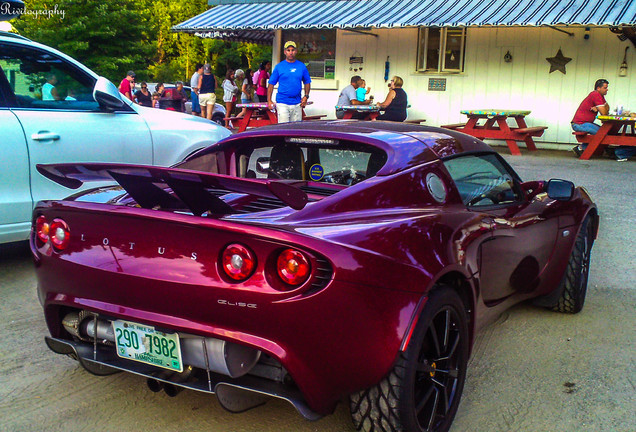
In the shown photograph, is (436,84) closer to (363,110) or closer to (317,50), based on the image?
(363,110)

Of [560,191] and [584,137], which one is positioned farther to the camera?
[584,137]

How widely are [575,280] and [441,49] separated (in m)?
13.4

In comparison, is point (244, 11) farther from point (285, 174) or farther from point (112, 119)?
point (285, 174)

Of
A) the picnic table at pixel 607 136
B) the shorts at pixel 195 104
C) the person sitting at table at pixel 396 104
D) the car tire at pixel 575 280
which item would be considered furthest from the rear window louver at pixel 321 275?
the shorts at pixel 195 104

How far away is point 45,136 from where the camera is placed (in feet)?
17.0

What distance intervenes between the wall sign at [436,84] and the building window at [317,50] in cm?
280

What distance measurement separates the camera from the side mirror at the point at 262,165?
395 centimetres

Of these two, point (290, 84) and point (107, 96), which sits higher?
point (290, 84)

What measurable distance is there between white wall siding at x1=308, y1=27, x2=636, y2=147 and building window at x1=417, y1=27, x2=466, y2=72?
0.16 metres

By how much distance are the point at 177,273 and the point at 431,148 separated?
151 centimetres

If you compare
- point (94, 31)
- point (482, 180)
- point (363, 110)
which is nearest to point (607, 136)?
point (363, 110)

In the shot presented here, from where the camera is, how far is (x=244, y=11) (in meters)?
18.6

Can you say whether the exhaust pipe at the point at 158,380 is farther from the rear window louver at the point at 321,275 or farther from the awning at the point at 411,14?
the awning at the point at 411,14

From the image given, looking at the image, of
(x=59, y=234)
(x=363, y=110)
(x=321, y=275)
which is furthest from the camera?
(x=363, y=110)
